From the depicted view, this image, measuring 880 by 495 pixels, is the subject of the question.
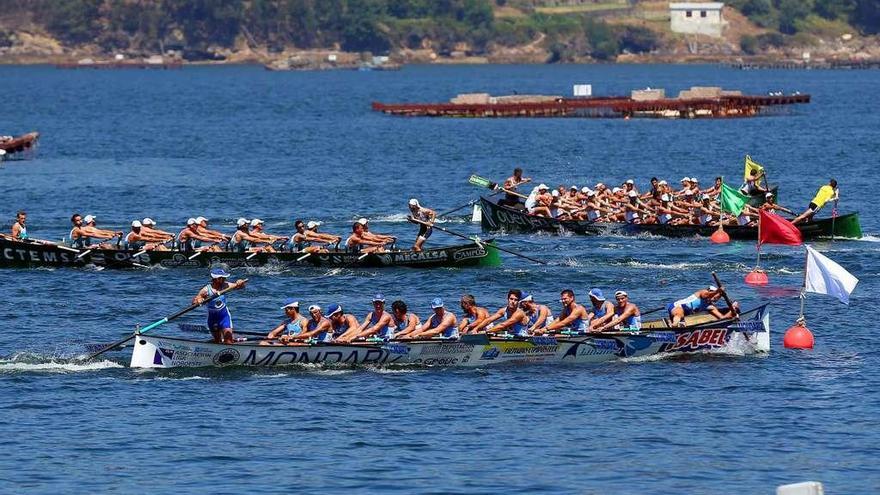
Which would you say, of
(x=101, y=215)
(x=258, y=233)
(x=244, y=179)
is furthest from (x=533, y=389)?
(x=244, y=179)

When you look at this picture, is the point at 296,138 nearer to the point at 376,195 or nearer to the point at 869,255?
the point at 376,195

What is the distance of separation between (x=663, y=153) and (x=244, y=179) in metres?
32.6

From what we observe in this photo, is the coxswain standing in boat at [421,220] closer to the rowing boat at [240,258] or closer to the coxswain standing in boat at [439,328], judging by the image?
the rowing boat at [240,258]

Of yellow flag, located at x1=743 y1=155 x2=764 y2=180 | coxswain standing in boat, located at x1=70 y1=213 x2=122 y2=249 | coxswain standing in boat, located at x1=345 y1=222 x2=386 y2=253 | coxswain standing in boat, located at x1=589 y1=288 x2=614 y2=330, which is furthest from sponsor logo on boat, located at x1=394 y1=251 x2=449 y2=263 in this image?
yellow flag, located at x1=743 y1=155 x2=764 y2=180

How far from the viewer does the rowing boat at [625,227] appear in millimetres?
66000

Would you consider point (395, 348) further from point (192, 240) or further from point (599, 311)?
point (192, 240)

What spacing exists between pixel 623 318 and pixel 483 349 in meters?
3.81

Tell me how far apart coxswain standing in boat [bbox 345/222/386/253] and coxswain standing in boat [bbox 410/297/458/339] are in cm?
1631

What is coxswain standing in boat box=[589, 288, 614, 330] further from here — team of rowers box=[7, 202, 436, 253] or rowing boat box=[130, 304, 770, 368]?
team of rowers box=[7, 202, 436, 253]

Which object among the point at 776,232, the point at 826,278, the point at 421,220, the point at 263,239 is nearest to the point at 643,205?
the point at 421,220

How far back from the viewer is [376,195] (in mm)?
88875

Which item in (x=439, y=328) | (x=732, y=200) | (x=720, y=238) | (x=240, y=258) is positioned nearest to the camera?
(x=439, y=328)

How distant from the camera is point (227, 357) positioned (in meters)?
43.0

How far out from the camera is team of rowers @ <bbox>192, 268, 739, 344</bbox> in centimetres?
4309
